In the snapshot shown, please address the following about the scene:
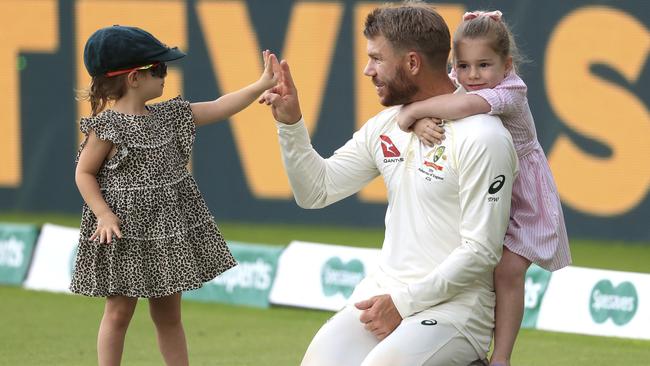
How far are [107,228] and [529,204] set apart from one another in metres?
1.58

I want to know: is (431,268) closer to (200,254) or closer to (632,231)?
(200,254)

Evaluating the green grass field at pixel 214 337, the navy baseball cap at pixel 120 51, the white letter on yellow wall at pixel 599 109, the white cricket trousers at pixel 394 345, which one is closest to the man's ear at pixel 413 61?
the white cricket trousers at pixel 394 345

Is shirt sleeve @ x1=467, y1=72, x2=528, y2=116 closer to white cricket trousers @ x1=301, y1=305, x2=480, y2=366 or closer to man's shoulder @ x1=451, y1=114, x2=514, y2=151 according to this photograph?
man's shoulder @ x1=451, y1=114, x2=514, y2=151

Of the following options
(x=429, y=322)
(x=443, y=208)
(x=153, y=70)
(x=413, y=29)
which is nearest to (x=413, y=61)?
(x=413, y=29)

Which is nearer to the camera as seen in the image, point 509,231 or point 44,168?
point 509,231

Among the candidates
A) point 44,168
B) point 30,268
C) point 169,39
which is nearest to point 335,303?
point 30,268

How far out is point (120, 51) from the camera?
5.04 m

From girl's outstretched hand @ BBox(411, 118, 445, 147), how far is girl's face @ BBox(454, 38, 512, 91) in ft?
1.27

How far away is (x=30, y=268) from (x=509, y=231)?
5.32m

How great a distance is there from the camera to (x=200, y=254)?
5148 mm

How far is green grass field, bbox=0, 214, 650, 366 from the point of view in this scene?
6473 mm

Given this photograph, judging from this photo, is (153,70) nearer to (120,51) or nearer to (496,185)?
(120,51)

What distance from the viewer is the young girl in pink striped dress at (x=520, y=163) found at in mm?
4305

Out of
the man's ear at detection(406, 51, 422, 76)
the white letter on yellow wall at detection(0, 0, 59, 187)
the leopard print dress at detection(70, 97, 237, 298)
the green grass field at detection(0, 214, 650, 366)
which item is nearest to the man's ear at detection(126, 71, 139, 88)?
the leopard print dress at detection(70, 97, 237, 298)
